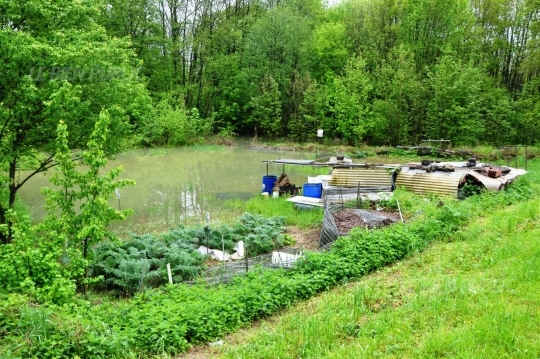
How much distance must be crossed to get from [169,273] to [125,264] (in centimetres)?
125

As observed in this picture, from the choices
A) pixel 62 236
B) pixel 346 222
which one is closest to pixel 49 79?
pixel 62 236

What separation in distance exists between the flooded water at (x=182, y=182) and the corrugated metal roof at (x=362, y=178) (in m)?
4.22

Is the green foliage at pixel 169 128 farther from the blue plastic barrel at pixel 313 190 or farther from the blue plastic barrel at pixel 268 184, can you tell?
the blue plastic barrel at pixel 313 190

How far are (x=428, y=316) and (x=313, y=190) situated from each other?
34.1 ft

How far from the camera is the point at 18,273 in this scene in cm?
609

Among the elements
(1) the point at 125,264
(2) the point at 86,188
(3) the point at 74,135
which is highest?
(3) the point at 74,135

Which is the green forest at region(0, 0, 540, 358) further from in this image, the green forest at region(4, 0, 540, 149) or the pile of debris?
the pile of debris

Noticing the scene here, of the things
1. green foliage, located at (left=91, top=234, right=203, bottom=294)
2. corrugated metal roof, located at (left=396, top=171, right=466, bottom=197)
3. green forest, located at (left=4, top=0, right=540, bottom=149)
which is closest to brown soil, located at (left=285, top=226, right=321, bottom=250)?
green foliage, located at (left=91, top=234, right=203, bottom=294)

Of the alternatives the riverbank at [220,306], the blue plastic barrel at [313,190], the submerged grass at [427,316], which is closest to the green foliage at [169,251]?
the riverbank at [220,306]

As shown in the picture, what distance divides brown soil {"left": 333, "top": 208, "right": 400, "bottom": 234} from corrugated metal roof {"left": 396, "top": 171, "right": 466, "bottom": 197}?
285cm

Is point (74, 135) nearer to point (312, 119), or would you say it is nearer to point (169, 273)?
point (169, 273)

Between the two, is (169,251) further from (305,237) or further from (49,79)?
(49,79)

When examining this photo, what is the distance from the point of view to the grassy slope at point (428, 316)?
3975mm

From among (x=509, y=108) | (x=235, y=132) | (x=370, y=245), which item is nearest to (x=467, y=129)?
(x=509, y=108)
